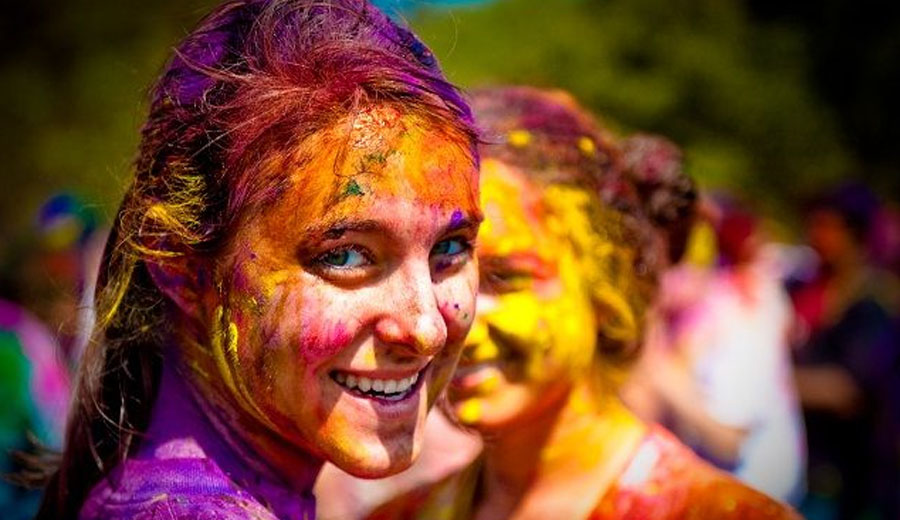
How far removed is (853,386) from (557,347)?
3.87m

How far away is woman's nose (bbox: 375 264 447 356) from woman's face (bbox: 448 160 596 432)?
30.5 inches

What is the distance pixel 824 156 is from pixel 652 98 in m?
2.91

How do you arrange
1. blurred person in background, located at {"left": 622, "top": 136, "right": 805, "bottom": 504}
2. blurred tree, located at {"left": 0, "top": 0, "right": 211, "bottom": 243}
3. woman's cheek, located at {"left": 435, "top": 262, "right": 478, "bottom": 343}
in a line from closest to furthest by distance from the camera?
woman's cheek, located at {"left": 435, "top": 262, "right": 478, "bottom": 343} → blurred person in background, located at {"left": 622, "top": 136, "right": 805, "bottom": 504} → blurred tree, located at {"left": 0, "top": 0, "right": 211, "bottom": 243}

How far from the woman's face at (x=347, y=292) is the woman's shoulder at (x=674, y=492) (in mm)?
844

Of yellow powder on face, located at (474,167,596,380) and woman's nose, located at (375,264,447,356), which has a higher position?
woman's nose, located at (375,264,447,356)

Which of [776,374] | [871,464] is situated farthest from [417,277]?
[871,464]

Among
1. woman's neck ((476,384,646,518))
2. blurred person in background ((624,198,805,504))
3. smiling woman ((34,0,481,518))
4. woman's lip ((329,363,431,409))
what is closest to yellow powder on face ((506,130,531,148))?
woman's neck ((476,384,646,518))

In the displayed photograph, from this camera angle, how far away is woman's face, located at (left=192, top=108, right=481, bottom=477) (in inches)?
60.9

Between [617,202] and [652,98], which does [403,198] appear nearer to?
[617,202]

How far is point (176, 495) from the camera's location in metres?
1.57

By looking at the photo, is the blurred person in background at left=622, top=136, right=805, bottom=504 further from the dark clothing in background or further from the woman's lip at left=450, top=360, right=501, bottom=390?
the woman's lip at left=450, top=360, right=501, bottom=390

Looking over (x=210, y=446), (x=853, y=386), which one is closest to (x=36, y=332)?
(x=853, y=386)

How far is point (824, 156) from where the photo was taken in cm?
1424

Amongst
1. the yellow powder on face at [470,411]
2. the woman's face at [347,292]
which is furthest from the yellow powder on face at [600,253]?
the woman's face at [347,292]
